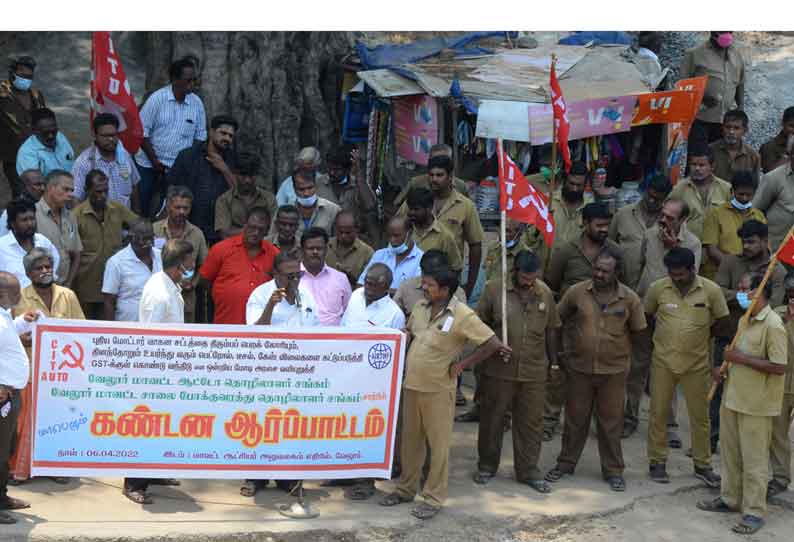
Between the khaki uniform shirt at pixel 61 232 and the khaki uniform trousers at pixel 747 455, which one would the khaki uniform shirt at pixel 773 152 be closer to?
the khaki uniform trousers at pixel 747 455

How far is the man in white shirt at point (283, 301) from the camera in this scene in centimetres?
848

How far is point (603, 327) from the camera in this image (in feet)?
30.5

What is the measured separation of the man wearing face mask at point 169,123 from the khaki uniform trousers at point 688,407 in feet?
16.8

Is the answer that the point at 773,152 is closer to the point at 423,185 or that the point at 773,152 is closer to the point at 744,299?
the point at 423,185

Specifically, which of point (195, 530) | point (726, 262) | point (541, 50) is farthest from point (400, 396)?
point (541, 50)

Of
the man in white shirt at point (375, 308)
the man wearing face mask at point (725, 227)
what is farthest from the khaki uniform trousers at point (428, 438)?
the man wearing face mask at point (725, 227)

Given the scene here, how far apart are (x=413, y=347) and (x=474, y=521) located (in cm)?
133

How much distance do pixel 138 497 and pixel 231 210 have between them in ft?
9.79

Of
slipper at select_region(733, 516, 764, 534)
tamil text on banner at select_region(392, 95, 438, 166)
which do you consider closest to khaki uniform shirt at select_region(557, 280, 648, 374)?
slipper at select_region(733, 516, 764, 534)

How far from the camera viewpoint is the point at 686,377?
941 cm

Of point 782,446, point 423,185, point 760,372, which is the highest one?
point 423,185

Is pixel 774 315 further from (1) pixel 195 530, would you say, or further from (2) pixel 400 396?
(1) pixel 195 530

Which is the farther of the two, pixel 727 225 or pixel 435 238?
pixel 727 225

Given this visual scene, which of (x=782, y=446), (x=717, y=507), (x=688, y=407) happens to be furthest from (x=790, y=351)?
(x=717, y=507)
